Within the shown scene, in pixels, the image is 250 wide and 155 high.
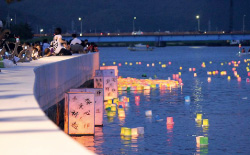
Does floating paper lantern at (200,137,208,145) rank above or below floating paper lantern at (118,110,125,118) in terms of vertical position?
above

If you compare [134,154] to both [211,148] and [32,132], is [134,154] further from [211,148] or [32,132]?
[32,132]

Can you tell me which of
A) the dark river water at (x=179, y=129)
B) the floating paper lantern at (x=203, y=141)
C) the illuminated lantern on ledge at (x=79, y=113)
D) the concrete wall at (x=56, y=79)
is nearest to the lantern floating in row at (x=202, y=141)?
the floating paper lantern at (x=203, y=141)

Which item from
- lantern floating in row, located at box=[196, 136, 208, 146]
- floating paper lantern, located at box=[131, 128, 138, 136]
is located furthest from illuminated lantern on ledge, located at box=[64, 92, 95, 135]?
lantern floating in row, located at box=[196, 136, 208, 146]

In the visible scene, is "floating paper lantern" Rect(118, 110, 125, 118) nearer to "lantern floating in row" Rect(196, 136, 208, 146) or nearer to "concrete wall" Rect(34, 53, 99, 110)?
"concrete wall" Rect(34, 53, 99, 110)

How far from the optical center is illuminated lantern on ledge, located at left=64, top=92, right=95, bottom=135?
17078mm

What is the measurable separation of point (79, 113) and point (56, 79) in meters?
3.52

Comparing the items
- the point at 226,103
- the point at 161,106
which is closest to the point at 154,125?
the point at 161,106

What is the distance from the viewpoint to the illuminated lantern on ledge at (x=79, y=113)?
17078mm

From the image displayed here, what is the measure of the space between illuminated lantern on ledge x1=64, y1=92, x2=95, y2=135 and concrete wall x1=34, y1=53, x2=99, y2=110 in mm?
674

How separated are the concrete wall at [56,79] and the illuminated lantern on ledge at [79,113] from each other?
67 cm

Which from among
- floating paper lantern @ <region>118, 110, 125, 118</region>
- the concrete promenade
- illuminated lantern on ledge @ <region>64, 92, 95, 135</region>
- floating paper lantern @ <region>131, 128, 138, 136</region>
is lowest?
floating paper lantern @ <region>118, 110, 125, 118</region>

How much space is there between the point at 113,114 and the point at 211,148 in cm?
752

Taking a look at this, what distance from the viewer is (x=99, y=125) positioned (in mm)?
19312

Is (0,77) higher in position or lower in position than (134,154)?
higher
